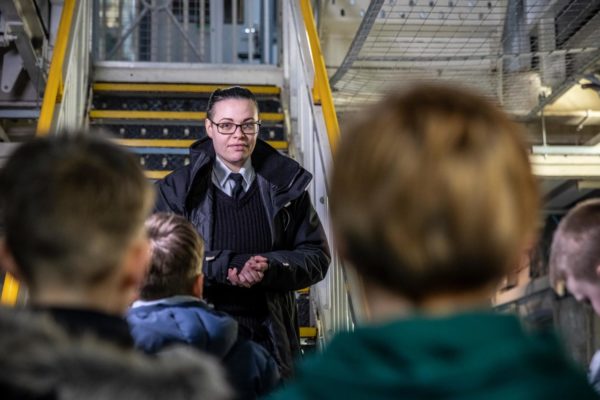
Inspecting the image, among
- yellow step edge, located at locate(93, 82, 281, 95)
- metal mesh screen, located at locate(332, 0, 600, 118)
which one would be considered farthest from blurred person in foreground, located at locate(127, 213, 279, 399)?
yellow step edge, located at locate(93, 82, 281, 95)

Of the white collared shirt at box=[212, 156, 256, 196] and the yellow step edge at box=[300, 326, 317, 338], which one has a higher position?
the white collared shirt at box=[212, 156, 256, 196]

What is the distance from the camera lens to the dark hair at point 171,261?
2273mm

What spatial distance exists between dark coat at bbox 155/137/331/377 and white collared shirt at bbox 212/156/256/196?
0.02 meters

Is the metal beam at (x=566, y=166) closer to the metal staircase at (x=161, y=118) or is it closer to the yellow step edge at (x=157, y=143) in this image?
the metal staircase at (x=161, y=118)

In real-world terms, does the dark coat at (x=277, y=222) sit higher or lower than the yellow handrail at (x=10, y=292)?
higher

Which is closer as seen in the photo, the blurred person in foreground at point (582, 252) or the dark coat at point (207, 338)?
the blurred person in foreground at point (582, 252)

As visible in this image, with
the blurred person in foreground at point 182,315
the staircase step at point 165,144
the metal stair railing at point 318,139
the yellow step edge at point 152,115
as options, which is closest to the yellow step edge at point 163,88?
the yellow step edge at point 152,115

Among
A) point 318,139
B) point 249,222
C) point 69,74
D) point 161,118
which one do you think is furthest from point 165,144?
point 249,222

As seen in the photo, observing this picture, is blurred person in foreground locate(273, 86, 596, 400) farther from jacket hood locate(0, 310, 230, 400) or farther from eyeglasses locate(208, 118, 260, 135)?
eyeglasses locate(208, 118, 260, 135)

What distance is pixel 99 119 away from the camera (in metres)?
6.75

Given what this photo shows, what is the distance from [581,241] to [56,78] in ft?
11.4

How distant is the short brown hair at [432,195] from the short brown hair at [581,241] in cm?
99

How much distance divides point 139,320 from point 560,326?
872 centimetres

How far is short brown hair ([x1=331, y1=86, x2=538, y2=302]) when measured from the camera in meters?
1.08
